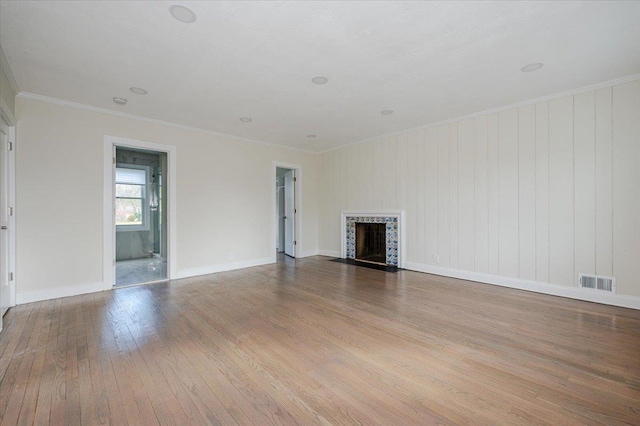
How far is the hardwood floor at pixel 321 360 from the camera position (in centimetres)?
151

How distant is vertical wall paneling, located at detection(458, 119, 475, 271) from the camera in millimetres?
4242

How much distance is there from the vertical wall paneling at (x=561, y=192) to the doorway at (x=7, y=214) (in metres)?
6.18

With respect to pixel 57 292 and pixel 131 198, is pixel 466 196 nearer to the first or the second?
pixel 57 292

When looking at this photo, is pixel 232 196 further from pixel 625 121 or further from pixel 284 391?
pixel 625 121

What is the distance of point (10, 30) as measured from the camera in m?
2.17

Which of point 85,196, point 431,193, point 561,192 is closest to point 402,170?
point 431,193

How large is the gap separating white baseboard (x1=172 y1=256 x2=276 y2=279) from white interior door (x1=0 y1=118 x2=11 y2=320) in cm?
184

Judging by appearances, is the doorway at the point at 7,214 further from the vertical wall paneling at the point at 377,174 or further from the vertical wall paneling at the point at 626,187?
the vertical wall paneling at the point at 626,187

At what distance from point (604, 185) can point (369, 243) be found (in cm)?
371

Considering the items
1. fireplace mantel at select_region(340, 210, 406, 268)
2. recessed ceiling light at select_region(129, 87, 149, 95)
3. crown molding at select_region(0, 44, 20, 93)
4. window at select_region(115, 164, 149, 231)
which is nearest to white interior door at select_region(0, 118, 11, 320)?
crown molding at select_region(0, 44, 20, 93)

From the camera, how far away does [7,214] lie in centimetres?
309

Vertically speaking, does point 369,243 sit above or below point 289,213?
below

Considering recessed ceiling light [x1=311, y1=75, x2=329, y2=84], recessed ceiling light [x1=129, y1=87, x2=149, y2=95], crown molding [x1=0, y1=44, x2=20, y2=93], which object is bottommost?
crown molding [x1=0, y1=44, x2=20, y2=93]

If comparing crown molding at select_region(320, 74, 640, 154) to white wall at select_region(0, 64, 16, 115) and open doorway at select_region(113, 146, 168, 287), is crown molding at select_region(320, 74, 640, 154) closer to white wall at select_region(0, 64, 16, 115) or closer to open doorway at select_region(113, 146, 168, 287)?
white wall at select_region(0, 64, 16, 115)
